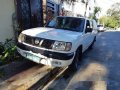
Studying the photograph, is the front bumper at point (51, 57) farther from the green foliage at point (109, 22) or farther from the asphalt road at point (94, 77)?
the green foliage at point (109, 22)

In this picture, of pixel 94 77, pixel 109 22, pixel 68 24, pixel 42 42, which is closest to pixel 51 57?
pixel 42 42

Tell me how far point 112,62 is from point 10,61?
4.11 meters

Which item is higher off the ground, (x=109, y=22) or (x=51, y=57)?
(x=51, y=57)

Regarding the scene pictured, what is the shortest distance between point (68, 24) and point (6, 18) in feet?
8.80

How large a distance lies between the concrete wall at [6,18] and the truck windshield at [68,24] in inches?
71.8

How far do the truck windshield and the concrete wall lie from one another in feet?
Result: 5.98

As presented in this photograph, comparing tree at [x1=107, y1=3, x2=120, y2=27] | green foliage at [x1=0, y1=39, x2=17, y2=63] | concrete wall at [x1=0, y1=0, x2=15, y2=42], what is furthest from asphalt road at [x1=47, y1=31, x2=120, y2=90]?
tree at [x1=107, y1=3, x2=120, y2=27]

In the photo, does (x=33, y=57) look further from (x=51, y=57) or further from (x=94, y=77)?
(x=94, y=77)

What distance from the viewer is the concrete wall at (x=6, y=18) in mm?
8734

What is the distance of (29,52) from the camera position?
652cm

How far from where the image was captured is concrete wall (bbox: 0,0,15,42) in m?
8.73

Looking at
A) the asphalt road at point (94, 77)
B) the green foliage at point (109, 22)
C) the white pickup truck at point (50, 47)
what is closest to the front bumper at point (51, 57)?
the white pickup truck at point (50, 47)

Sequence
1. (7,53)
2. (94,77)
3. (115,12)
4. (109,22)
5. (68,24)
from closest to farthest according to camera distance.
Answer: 1. (94,77)
2. (7,53)
3. (68,24)
4. (109,22)
5. (115,12)

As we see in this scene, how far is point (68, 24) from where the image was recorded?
816 cm
